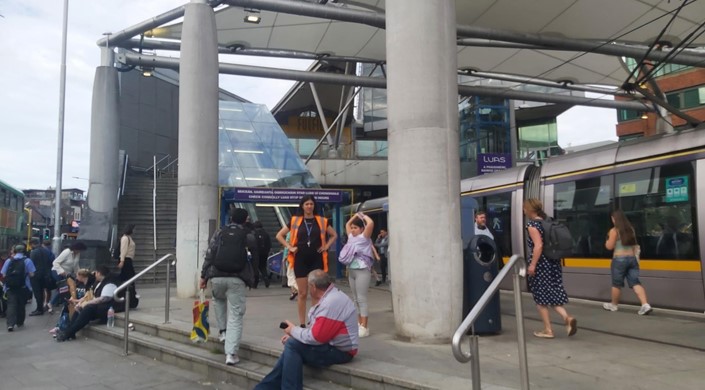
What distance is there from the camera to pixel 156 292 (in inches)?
517

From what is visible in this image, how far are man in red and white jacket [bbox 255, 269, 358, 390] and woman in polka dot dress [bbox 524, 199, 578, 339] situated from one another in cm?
268

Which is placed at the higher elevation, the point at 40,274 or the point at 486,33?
the point at 486,33

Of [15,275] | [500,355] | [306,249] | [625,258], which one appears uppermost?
[306,249]

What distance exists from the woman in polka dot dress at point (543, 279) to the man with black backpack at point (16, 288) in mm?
9257

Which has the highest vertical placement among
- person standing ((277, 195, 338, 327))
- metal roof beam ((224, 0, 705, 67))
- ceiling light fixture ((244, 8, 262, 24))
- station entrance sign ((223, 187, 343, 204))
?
ceiling light fixture ((244, 8, 262, 24))

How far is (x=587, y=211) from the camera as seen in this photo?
9.98m

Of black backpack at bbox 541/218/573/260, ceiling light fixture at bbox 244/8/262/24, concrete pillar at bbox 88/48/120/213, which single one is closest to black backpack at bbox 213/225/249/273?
black backpack at bbox 541/218/573/260

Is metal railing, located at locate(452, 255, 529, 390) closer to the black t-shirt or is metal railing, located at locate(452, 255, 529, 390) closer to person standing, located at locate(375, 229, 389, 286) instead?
the black t-shirt

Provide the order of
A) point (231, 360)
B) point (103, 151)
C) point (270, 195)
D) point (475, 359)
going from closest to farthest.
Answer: point (475, 359) < point (231, 360) < point (270, 195) < point (103, 151)

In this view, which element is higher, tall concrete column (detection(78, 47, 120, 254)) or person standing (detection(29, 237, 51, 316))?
tall concrete column (detection(78, 47, 120, 254))

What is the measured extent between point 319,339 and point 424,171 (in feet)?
8.02

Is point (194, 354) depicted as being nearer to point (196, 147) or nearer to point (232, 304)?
point (232, 304)

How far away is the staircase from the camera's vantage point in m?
16.5

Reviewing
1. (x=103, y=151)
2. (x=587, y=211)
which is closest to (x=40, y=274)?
(x=103, y=151)
